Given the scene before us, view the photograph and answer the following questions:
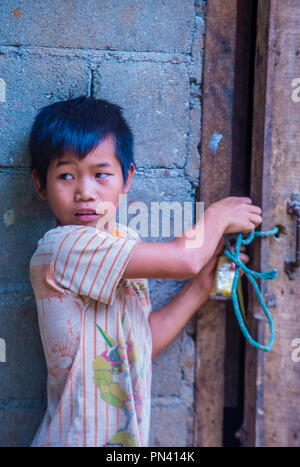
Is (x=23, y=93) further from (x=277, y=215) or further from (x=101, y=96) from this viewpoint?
(x=277, y=215)

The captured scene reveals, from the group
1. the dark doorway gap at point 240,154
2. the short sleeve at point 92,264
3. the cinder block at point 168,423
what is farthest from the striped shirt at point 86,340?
the dark doorway gap at point 240,154

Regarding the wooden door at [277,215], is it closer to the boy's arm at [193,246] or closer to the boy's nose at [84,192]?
the boy's arm at [193,246]

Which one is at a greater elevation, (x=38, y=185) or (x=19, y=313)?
(x=38, y=185)

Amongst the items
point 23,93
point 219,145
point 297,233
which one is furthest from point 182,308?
point 23,93

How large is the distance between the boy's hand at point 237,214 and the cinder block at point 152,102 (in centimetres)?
23

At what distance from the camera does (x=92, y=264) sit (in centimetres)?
113

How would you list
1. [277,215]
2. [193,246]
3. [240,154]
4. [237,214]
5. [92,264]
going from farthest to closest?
[240,154], [277,215], [237,214], [193,246], [92,264]

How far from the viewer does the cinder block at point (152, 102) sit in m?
1.44

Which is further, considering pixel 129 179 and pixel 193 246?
pixel 129 179

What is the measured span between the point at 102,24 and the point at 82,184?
2.05 ft

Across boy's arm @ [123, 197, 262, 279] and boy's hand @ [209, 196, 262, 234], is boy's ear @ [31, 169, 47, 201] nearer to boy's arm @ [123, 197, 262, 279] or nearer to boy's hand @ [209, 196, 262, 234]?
boy's arm @ [123, 197, 262, 279]

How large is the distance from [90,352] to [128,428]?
24 centimetres

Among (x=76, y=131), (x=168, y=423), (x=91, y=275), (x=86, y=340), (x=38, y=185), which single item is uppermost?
(x=76, y=131)
